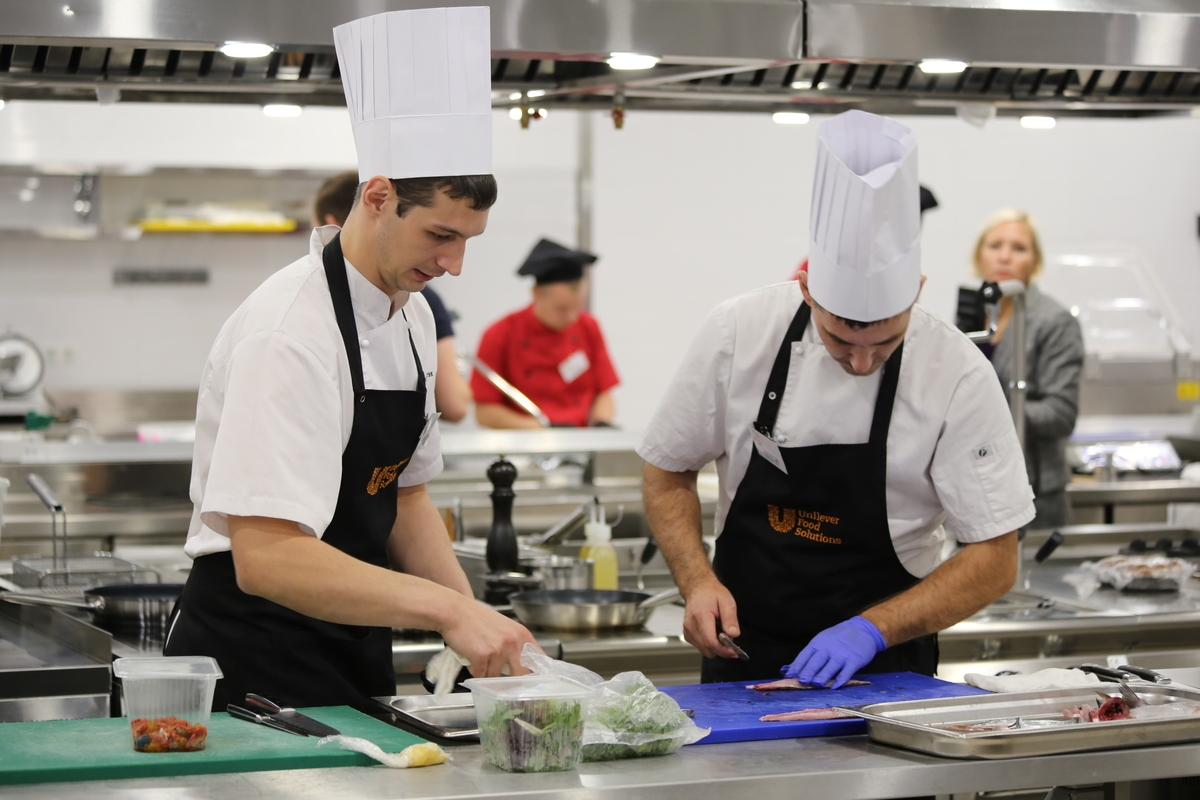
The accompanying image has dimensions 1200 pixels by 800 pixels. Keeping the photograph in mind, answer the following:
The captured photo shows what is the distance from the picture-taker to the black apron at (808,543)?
7.91 ft

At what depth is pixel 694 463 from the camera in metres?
2.65

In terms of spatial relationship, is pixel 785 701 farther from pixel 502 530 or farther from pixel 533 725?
pixel 502 530

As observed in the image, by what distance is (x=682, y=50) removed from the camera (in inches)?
99.2

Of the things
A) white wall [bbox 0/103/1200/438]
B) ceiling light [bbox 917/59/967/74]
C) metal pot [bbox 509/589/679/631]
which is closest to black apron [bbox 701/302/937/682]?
metal pot [bbox 509/589/679/631]

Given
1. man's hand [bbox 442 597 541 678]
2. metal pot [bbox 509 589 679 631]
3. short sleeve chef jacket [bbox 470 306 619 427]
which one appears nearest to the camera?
man's hand [bbox 442 597 541 678]

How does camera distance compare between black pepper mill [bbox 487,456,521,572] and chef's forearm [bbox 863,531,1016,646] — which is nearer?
chef's forearm [bbox 863,531,1016,646]

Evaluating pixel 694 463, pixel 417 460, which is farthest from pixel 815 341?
pixel 417 460

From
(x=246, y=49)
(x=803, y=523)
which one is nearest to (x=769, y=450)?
(x=803, y=523)

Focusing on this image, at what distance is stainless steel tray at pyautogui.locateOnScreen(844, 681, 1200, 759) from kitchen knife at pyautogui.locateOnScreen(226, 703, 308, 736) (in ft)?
2.44

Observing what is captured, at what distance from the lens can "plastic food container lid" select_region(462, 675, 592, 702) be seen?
1.65m

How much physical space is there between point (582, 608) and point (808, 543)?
1.70 ft

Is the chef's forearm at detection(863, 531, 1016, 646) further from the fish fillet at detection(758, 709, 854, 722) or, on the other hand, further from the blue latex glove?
the fish fillet at detection(758, 709, 854, 722)

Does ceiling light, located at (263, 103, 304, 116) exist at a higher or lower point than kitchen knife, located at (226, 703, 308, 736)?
higher

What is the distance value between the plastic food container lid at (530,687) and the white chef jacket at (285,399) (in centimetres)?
33
